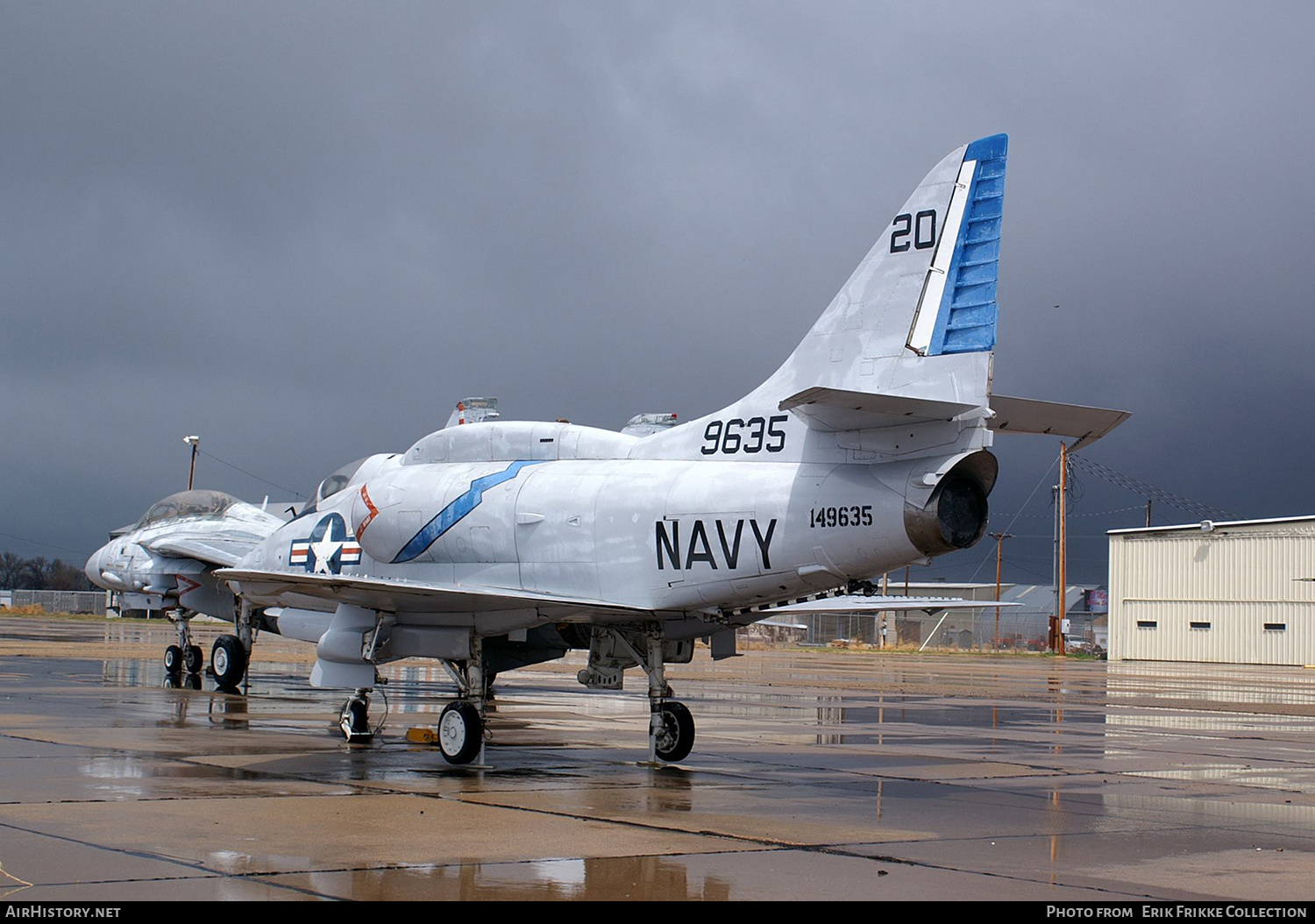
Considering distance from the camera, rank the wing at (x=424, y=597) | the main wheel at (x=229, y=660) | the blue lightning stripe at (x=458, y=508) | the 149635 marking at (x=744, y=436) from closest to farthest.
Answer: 1. the wing at (x=424, y=597)
2. the 149635 marking at (x=744, y=436)
3. the blue lightning stripe at (x=458, y=508)
4. the main wheel at (x=229, y=660)

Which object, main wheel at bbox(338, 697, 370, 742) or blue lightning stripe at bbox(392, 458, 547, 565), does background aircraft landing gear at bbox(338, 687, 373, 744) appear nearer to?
main wheel at bbox(338, 697, 370, 742)

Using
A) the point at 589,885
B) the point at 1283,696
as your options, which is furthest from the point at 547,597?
the point at 1283,696

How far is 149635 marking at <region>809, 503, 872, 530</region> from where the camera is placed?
11.0 metres

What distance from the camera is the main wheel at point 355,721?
1386 centimetres

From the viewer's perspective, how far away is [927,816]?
9430mm

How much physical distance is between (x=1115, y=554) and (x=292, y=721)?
2315 inches

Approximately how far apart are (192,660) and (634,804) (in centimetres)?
1521

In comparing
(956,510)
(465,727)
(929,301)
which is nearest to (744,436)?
(929,301)

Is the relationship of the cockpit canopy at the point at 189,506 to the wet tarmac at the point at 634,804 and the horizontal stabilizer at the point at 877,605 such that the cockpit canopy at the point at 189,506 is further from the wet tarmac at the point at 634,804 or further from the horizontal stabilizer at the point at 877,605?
the horizontal stabilizer at the point at 877,605

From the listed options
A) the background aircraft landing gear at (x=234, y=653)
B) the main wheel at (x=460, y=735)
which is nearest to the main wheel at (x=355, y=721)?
the main wheel at (x=460, y=735)

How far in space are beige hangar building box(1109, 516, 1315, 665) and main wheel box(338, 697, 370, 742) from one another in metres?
56.4

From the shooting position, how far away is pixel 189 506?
2572 centimetres

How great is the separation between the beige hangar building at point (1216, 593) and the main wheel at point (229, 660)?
53.0 meters

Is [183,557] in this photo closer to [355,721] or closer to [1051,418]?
[355,721]
